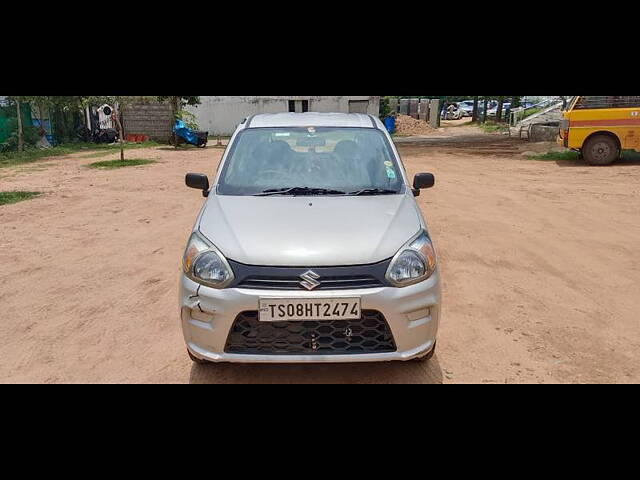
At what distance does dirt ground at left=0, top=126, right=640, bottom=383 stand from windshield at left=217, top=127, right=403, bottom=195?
1.27 m

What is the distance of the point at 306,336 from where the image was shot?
282cm

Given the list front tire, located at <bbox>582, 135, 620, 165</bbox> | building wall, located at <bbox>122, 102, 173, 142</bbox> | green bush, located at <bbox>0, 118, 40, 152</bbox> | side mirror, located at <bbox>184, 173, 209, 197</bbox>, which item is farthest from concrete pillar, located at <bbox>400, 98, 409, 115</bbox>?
side mirror, located at <bbox>184, 173, 209, 197</bbox>

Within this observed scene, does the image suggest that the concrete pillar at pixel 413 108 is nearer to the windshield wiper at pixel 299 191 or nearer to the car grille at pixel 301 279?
the windshield wiper at pixel 299 191

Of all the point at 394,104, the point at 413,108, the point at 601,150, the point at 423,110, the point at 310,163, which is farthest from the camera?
the point at 413,108

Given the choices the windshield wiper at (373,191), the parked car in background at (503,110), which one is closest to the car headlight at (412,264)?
the windshield wiper at (373,191)

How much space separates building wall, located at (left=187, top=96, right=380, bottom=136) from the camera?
94.6 feet

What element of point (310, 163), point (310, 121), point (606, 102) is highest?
point (606, 102)

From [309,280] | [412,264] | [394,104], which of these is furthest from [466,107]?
[309,280]

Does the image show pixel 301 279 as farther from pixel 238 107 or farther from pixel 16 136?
pixel 238 107

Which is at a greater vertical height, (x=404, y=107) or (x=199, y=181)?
(x=404, y=107)

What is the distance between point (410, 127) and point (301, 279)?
3013 cm

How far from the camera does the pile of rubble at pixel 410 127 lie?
30688 millimetres

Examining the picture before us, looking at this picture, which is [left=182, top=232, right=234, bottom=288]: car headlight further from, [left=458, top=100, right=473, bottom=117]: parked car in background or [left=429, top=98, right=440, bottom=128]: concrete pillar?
[left=458, top=100, right=473, bottom=117]: parked car in background

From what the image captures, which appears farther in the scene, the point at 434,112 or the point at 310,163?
the point at 434,112
